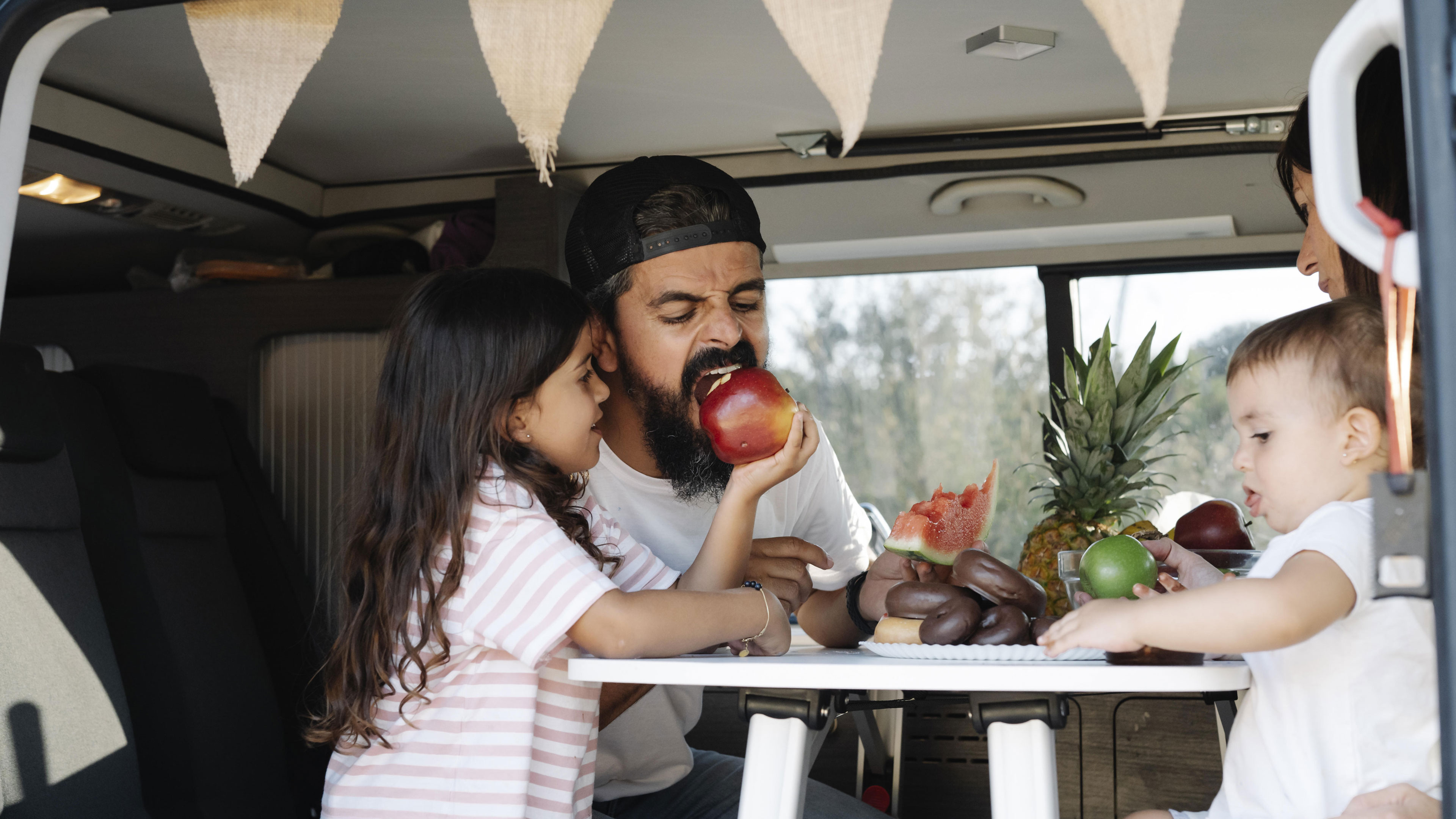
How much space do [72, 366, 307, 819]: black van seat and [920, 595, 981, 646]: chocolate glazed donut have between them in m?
1.94

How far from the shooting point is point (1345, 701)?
124 centimetres

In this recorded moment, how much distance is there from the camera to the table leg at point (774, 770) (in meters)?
1.38

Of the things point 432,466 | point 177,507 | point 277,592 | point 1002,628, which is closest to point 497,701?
point 432,466

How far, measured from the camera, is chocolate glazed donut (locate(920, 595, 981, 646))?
1417mm

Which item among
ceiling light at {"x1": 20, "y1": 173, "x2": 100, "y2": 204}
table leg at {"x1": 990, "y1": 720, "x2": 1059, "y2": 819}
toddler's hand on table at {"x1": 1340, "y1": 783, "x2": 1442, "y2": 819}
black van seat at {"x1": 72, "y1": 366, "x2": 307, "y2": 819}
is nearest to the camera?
toddler's hand on table at {"x1": 1340, "y1": 783, "x2": 1442, "y2": 819}

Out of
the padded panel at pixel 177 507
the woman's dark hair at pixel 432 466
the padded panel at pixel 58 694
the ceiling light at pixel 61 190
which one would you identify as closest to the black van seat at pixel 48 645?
the padded panel at pixel 58 694

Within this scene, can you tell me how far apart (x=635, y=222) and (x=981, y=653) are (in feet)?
4.44

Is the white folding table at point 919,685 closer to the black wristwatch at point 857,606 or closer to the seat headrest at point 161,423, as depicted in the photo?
the black wristwatch at point 857,606

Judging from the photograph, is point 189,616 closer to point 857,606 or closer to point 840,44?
point 857,606

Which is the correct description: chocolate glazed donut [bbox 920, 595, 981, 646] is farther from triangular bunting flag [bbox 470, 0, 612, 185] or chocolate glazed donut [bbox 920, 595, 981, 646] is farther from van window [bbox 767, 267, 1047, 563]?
van window [bbox 767, 267, 1047, 563]

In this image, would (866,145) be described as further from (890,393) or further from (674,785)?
(674,785)

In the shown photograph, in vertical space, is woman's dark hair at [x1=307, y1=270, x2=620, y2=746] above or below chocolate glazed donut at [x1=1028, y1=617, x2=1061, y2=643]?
above

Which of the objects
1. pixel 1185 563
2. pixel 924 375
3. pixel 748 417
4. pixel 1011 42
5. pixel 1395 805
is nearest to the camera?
pixel 1395 805

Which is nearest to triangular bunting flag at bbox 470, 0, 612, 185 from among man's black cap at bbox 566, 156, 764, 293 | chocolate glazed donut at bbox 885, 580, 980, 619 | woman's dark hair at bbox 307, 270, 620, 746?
woman's dark hair at bbox 307, 270, 620, 746
